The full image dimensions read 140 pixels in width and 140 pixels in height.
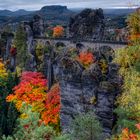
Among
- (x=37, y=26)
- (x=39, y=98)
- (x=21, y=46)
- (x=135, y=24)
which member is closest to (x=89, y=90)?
(x=135, y=24)

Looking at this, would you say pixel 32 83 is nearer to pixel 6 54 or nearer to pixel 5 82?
pixel 5 82

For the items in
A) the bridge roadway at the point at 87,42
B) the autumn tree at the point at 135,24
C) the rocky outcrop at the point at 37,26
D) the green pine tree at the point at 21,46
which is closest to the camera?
the autumn tree at the point at 135,24

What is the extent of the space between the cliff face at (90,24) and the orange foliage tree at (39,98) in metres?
15.6

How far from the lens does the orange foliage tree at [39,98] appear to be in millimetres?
46594

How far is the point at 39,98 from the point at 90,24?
23153 mm

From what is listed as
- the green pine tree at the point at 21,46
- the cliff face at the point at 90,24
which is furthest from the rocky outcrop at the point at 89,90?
the green pine tree at the point at 21,46

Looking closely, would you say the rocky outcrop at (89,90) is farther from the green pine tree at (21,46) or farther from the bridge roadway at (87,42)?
the green pine tree at (21,46)

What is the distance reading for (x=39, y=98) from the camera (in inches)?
2021

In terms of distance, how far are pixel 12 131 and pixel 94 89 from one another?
1827cm

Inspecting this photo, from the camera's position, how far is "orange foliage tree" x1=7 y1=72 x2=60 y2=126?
4659cm

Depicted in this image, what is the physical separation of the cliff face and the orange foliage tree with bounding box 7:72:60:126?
51.0 feet

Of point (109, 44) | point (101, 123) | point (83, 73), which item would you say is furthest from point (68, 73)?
point (109, 44)

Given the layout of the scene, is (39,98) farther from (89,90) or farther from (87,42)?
(87,42)

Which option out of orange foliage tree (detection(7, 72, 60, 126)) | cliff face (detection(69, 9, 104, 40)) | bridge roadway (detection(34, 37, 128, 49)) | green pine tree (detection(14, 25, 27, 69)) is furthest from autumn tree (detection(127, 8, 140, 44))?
green pine tree (detection(14, 25, 27, 69))
